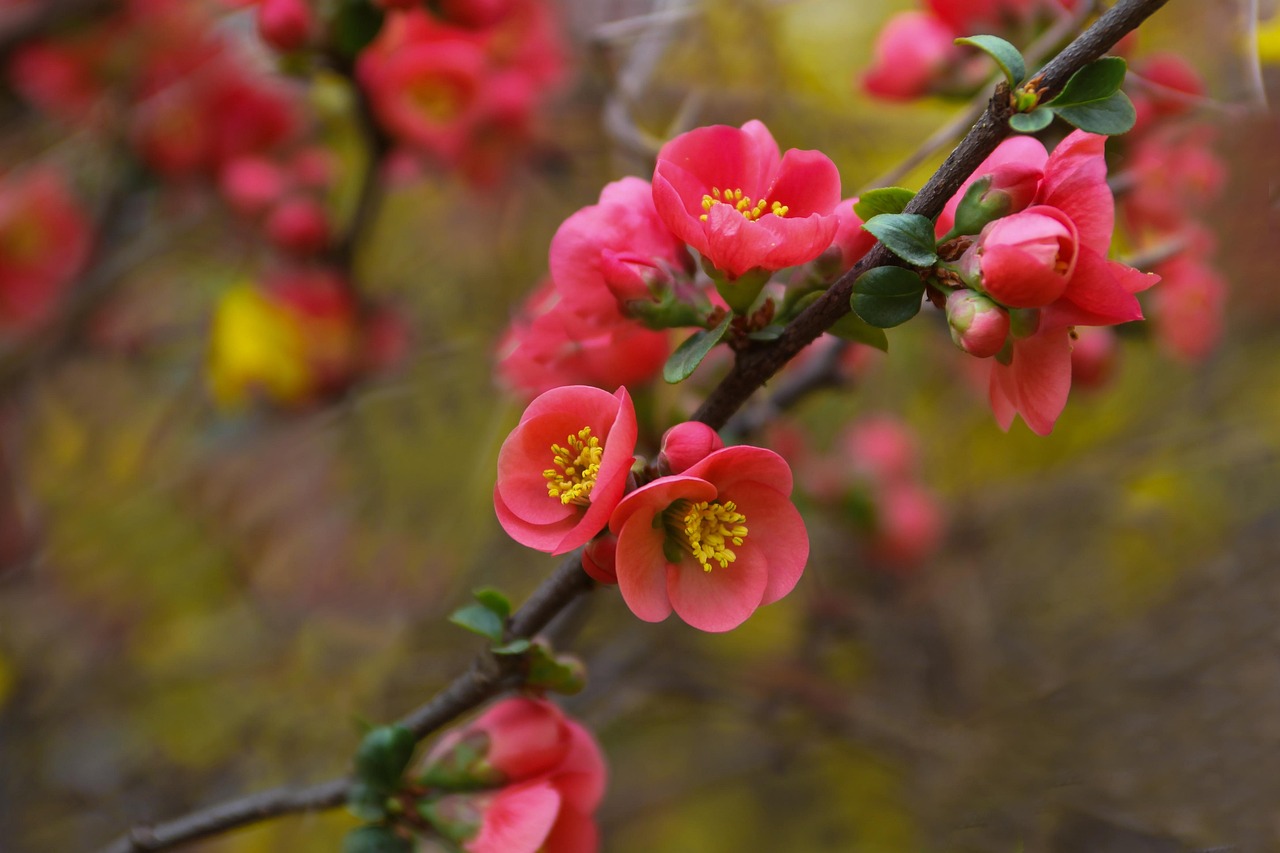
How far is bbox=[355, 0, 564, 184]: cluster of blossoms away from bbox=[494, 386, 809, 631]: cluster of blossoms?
73cm

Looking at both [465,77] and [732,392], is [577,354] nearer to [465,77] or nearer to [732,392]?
[732,392]

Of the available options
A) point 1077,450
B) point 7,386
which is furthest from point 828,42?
point 7,386

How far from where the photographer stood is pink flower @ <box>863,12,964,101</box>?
1.07m

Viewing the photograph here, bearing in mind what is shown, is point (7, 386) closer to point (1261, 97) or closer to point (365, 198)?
point (365, 198)

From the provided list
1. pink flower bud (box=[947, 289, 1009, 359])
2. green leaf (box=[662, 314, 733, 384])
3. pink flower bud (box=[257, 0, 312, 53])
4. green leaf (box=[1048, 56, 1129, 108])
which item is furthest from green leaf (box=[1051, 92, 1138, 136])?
pink flower bud (box=[257, 0, 312, 53])

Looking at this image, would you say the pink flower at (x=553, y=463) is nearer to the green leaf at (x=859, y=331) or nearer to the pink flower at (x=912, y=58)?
the green leaf at (x=859, y=331)

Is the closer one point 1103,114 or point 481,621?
point 1103,114

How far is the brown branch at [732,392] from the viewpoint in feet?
1.65

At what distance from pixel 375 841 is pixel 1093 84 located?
2.07 feet

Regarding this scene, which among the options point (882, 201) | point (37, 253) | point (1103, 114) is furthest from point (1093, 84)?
point (37, 253)

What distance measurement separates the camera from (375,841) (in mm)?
643

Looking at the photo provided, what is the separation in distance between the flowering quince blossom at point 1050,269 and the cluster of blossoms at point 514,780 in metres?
0.36

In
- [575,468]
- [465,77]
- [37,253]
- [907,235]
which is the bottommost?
[37,253]

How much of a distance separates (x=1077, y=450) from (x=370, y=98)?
1355 millimetres
